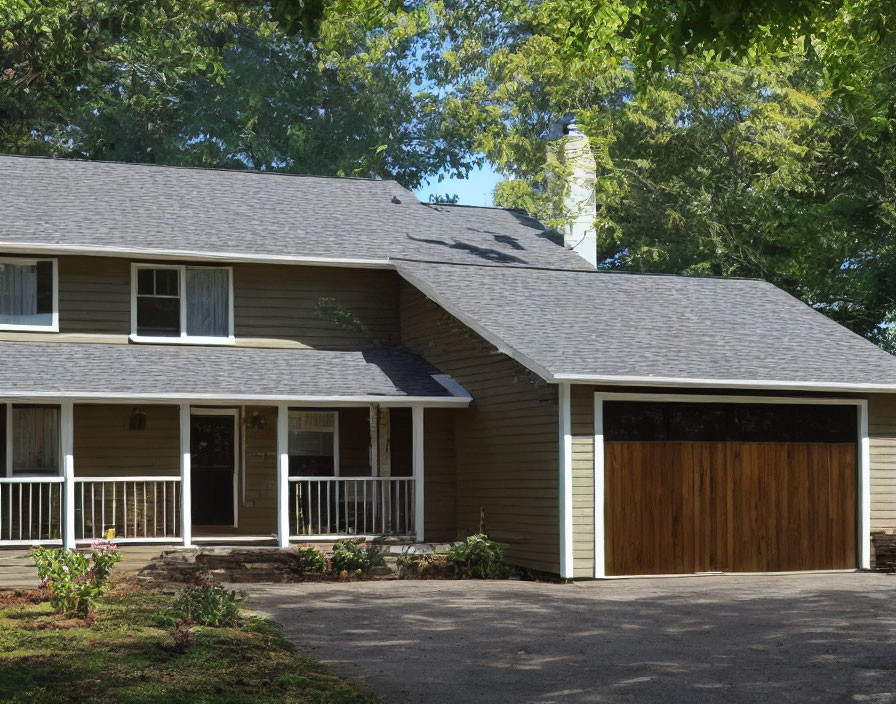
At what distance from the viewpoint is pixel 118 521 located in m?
20.3

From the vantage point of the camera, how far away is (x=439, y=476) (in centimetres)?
2072

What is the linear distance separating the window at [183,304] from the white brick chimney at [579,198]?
738 cm

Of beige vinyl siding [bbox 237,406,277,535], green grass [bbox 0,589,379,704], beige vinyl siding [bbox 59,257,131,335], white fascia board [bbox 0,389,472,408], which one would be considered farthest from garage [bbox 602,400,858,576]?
beige vinyl siding [bbox 59,257,131,335]

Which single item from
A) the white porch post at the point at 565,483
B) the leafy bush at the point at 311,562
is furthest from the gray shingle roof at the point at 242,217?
Answer: the white porch post at the point at 565,483

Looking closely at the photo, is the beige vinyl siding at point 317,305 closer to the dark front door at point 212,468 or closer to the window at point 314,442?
the window at point 314,442

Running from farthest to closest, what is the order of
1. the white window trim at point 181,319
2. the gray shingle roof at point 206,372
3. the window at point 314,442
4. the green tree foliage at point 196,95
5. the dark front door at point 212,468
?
the green tree foliage at point 196,95 → the window at point 314,442 → the dark front door at point 212,468 → the white window trim at point 181,319 → the gray shingle roof at point 206,372

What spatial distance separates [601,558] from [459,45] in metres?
33.1

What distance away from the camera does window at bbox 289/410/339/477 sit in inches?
852

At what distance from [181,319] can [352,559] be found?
5.53 metres

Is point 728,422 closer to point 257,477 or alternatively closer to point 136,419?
point 257,477

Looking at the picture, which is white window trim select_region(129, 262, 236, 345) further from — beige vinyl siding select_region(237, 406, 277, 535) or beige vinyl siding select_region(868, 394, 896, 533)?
beige vinyl siding select_region(868, 394, 896, 533)

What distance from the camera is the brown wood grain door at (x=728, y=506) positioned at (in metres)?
18.0

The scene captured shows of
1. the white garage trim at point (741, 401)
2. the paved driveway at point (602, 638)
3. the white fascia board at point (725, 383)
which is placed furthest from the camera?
the white garage trim at point (741, 401)

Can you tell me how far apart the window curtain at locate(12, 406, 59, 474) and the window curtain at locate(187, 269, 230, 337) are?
107 inches
